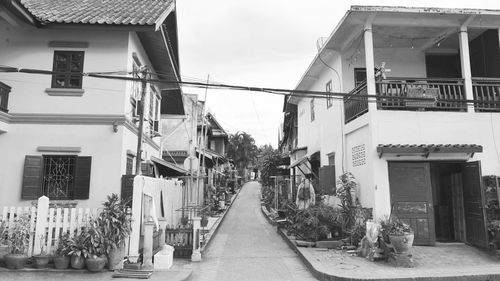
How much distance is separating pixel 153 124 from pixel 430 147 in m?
10.2

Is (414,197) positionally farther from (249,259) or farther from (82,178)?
(82,178)

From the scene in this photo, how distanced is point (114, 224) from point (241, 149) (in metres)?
51.8

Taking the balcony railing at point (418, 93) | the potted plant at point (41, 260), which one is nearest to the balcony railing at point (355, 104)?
the balcony railing at point (418, 93)

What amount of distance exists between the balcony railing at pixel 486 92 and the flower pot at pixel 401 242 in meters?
5.14

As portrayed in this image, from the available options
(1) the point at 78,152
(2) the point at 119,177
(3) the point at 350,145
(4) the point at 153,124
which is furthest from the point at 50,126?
(3) the point at 350,145

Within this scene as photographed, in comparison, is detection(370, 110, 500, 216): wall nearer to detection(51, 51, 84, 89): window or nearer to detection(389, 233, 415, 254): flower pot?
detection(389, 233, 415, 254): flower pot

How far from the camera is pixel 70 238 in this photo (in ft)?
26.3

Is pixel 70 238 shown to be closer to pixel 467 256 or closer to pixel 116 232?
pixel 116 232

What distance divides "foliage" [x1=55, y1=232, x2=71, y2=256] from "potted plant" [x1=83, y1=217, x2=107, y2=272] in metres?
0.38

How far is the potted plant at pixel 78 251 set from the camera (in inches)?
309

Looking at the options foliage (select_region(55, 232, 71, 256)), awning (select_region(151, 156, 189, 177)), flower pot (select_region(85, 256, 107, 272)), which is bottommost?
flower pot (select_region(85, 256, 107, 272))

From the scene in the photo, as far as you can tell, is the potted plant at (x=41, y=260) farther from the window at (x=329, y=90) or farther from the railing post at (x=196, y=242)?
the window at (x=329, y=90)

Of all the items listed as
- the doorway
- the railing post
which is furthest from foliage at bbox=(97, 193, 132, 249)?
the doorway

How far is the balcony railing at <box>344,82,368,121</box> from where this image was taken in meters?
11.7
